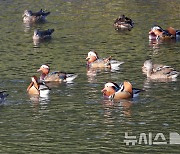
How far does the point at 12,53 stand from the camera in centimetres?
3750

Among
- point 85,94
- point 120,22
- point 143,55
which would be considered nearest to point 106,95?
point 85,94

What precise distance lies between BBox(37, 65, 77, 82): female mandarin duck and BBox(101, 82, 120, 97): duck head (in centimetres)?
273

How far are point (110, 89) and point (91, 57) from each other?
694cm

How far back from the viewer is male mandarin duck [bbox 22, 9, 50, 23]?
48375mm

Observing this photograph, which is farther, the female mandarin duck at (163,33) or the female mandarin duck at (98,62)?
the female mandarin duck at (163,33)

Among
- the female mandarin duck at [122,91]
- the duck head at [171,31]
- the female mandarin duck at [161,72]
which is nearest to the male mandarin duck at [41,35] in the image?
the duck head at [171,31]

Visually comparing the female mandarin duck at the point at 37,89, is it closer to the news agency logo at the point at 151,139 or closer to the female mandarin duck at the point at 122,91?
the female mandarin duck at the point at 122,91

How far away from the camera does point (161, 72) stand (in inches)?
1261

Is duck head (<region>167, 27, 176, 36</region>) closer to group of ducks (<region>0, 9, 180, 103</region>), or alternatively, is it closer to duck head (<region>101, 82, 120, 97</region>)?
group of ducks (<region>0, 9, 180, 103</region>)

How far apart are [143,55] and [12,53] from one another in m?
5.95

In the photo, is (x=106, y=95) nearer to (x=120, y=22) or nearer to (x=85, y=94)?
(x=85, y=94)

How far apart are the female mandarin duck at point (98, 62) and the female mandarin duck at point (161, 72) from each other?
7.22 ft

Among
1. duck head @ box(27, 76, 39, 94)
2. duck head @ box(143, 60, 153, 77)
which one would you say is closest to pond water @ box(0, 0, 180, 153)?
duck head @ box(27, 76, 39, 94)

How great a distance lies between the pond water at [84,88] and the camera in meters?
23.5
